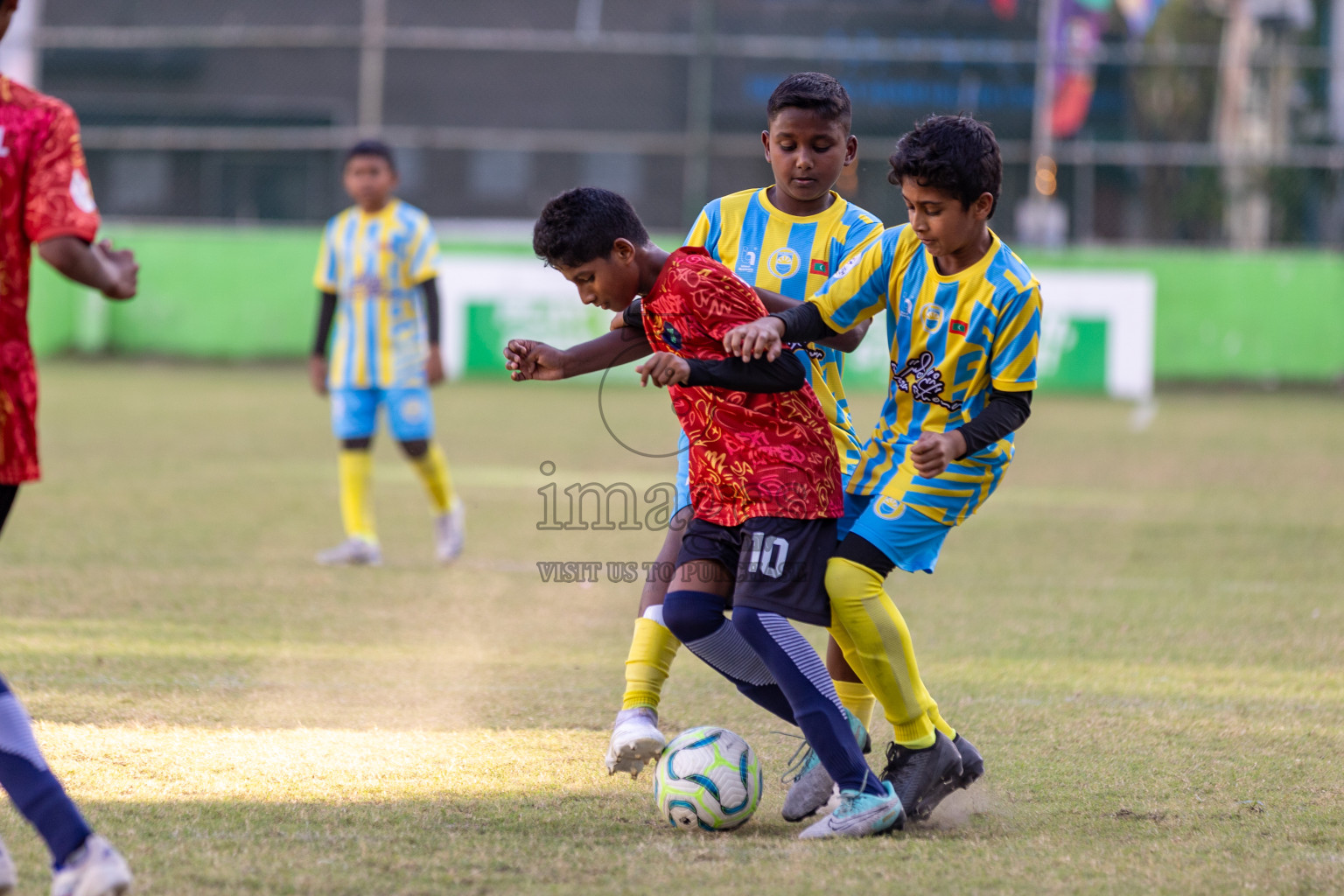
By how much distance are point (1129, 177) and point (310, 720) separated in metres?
19.1

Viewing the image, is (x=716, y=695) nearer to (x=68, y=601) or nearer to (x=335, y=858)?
(x=335, y=858)

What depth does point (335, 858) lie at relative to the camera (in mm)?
3258

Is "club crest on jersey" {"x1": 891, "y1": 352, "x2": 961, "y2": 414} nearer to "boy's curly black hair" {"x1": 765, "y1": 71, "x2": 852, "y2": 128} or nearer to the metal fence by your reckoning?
"boy's curly black hair" {"x1": 765, "y1": 71, "x2": 852, "y2": 128}

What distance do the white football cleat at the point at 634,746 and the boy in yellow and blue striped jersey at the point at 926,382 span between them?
54 centimetres

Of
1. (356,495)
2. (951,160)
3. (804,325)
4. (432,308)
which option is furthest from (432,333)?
(951,160)

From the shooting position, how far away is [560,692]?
513 cm

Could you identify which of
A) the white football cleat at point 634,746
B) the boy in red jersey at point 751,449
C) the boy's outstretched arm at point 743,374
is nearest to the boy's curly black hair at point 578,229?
the boy in red jersey at point 751,449

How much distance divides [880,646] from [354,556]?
4504mm

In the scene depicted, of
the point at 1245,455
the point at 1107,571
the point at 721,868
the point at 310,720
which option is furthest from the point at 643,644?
the point at 1245,455

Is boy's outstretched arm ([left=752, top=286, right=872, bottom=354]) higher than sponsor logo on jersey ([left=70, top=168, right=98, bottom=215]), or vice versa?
sponsor logo on jersey ([left=70, top=168, right=98, bottom=215])

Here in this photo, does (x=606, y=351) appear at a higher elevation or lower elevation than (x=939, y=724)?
higher

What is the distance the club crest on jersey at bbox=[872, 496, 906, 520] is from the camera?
3.62 m

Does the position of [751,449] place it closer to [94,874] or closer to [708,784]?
[708,784]

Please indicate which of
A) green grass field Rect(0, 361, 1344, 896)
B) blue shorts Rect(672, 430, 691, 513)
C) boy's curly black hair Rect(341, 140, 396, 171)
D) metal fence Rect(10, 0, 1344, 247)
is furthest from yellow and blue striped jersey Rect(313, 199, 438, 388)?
metal fence Rect(10, 0, 1344, 247)
